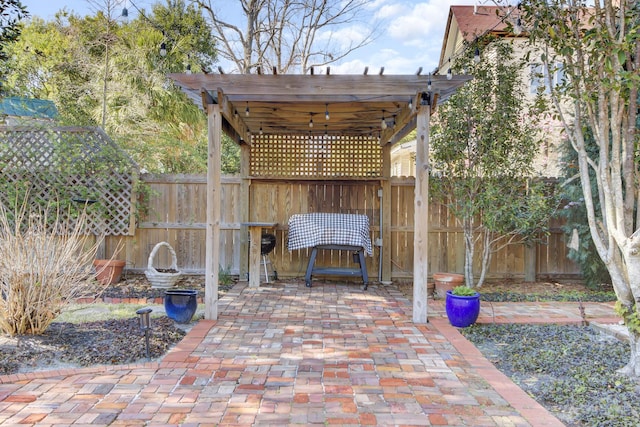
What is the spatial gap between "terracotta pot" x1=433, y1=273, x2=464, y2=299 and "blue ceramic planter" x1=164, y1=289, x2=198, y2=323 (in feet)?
9.91

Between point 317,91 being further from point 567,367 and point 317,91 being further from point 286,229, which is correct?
point 567,367

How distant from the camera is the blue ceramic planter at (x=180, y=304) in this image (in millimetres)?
4090

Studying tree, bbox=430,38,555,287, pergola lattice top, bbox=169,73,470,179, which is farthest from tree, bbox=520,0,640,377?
tree, bbox=430,38,555,287

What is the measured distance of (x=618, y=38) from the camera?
3.14 metres

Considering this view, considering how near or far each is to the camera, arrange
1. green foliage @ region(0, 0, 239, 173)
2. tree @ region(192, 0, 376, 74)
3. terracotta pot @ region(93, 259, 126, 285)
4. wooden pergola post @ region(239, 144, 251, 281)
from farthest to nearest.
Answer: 1. tree @ region(192, 0, 376, 74)
2. green foliage @ region(0, 0, 239, 173)
3. wooden pergola post @ region(239, 144, 251, 281)
4. terracotta pot @ region(93, 259, 126, 285)

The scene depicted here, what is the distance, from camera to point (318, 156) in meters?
6.83

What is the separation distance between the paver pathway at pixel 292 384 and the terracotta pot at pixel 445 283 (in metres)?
1.42

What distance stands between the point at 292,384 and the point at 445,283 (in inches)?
130

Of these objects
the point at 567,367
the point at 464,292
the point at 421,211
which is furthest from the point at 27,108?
the point at 567,367

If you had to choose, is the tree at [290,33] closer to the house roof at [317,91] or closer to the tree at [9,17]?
the house roof at [317,91]

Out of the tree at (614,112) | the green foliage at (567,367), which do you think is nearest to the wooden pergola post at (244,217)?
the green foliage at (567,367)

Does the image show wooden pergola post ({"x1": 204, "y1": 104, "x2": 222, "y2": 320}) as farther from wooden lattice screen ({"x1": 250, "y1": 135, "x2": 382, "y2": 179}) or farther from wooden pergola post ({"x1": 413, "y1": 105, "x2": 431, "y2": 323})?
wooden lattice screen ({"x1": 250, "y1": 135, "x2": 382, "y2": 179})

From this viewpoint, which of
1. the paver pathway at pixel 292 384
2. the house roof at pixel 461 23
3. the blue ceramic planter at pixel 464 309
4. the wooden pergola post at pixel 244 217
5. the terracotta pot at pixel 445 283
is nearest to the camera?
the paver pathway at pixel 292 384

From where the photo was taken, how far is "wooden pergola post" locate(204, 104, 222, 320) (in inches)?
170
